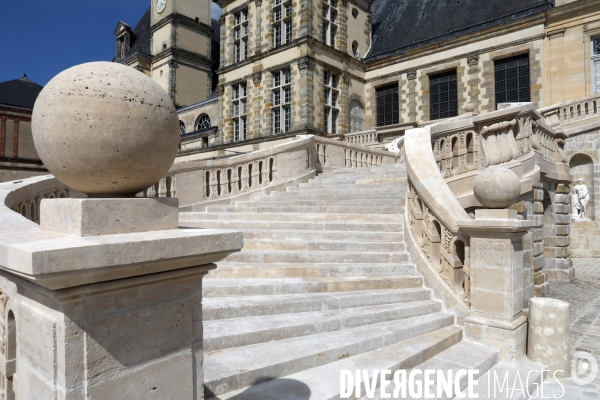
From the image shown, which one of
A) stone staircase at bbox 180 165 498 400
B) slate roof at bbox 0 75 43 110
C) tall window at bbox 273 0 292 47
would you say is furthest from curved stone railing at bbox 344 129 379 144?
slate roof at bbox 0 75 43 110

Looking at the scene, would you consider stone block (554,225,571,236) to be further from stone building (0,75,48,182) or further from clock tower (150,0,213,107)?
clock tower (150,0,213,107)

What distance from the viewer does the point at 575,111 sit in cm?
1429

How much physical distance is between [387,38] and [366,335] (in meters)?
23.2

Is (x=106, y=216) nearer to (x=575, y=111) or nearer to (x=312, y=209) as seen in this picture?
(x=312, y=209)

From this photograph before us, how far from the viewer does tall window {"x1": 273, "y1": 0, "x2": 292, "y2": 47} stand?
21391mm

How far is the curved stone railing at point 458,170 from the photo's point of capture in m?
4.76

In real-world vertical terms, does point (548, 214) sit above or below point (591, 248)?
above

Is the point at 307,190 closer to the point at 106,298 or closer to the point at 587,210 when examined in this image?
the point at 106,298

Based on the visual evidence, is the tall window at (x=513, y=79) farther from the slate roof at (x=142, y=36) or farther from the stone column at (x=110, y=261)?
the slate roof at (x=142, y=36)

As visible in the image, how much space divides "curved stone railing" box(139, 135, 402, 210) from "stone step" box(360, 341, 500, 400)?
4957 millimetres

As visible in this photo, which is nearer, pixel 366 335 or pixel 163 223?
pixel 163 223

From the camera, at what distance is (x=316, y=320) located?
12.9 feet

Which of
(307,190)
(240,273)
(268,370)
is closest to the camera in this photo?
(268,370)

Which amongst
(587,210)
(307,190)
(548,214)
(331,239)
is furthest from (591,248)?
(331,239)
